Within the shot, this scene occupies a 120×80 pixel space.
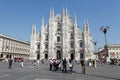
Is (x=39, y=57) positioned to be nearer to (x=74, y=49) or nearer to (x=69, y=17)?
(x=74, y=49)

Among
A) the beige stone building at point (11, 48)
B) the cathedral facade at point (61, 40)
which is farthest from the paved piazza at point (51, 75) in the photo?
the beige stone building at point (11, 48)

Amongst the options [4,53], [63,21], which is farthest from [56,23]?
[4,53]

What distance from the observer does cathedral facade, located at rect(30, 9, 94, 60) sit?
5506cm

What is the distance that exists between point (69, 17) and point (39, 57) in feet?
62.8

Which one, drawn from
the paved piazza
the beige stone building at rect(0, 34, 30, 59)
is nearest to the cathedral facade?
the beige stone building at rect(0, 34, 30, 59)

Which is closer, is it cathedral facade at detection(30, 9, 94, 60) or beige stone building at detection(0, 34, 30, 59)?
cathedral facade at detection(30, 9, 94, 60)

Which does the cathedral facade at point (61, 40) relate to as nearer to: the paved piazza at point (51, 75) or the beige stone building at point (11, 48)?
the beige stone building at point (11, 48)

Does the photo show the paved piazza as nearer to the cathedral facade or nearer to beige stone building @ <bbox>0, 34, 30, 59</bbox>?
the cathedral facade

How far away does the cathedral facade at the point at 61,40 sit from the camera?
55062mm

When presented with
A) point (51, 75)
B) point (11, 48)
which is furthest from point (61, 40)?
point (51, 75)

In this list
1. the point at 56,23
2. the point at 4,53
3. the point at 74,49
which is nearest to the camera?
the point at 74,49

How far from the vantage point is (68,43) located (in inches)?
2232

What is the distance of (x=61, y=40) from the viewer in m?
56.8

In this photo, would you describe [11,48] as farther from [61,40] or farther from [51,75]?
[51,75]
